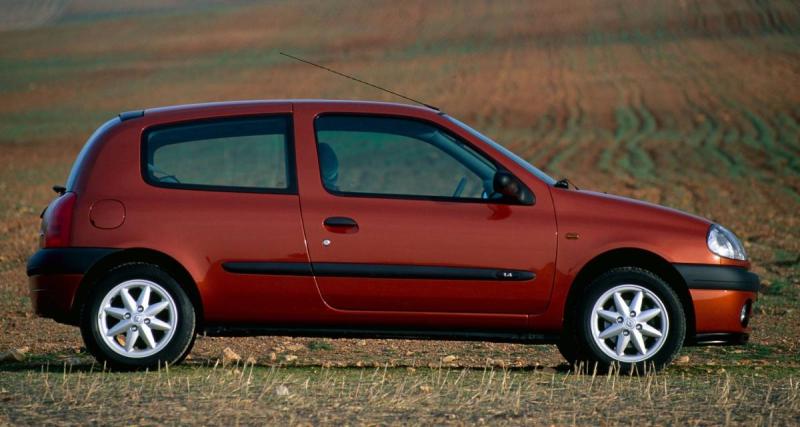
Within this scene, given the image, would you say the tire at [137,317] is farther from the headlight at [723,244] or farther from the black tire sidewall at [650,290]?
the headlight at [723,244]

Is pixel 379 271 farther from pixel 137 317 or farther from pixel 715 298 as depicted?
pixel 715 298

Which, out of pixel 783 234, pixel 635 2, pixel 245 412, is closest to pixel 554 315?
pixel 245 412

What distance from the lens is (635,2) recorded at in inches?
2768

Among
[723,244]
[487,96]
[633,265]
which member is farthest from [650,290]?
[487,96]

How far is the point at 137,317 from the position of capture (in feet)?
24.3

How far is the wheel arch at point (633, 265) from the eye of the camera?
7516 millimetres

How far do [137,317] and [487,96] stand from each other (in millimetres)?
39561

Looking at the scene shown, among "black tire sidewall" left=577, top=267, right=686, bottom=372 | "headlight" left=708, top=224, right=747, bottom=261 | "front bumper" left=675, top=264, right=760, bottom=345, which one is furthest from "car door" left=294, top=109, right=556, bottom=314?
"headlight" left=708, top=224, right=747, bottom=261

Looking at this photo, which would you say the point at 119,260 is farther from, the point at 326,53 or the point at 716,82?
the point at 326,53

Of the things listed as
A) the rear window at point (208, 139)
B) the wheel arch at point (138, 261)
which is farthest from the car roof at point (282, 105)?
the wheel arch at point (138, 261)

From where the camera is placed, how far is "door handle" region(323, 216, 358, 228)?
7398 mm

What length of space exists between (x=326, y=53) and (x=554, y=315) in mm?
52908

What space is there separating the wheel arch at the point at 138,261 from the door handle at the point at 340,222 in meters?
0.80

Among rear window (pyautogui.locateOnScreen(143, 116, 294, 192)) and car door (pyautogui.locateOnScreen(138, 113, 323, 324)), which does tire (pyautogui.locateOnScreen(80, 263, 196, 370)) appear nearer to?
car door (pyautogui.locateOnScreen(138, 113, 323, 324))
